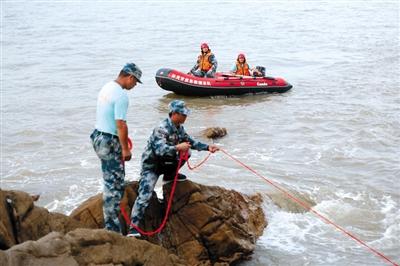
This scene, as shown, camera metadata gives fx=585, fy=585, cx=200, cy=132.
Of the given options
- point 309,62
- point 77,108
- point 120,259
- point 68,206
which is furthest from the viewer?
point 309,62

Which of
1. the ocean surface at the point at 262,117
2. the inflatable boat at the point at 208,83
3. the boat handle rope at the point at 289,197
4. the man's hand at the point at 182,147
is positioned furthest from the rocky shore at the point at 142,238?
the inflatable boat at the point at 208,83

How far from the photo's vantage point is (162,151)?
648 cm

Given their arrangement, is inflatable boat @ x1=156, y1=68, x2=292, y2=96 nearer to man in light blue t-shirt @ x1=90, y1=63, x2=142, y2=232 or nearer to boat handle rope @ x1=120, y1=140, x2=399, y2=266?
boat handle rope @ x1=120, y1=140, x2=399, y2=266

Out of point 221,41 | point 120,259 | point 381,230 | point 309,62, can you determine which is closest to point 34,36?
point 221,41

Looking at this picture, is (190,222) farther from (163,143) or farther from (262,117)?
(262,117)

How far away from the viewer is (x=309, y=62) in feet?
87.0

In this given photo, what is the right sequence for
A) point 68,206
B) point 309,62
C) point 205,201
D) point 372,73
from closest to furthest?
point 205,201 < point 68,206 < point 372,73 < point 309,62

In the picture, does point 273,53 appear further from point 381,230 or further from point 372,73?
point 381,230

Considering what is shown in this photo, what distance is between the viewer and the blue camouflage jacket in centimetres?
650

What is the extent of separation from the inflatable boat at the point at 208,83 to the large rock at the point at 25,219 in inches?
519

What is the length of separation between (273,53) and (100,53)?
28.2ft

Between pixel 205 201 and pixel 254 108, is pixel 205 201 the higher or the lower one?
the higher one

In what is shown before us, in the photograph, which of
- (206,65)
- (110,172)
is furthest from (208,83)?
(110,172)

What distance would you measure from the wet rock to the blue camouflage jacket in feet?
26.7
